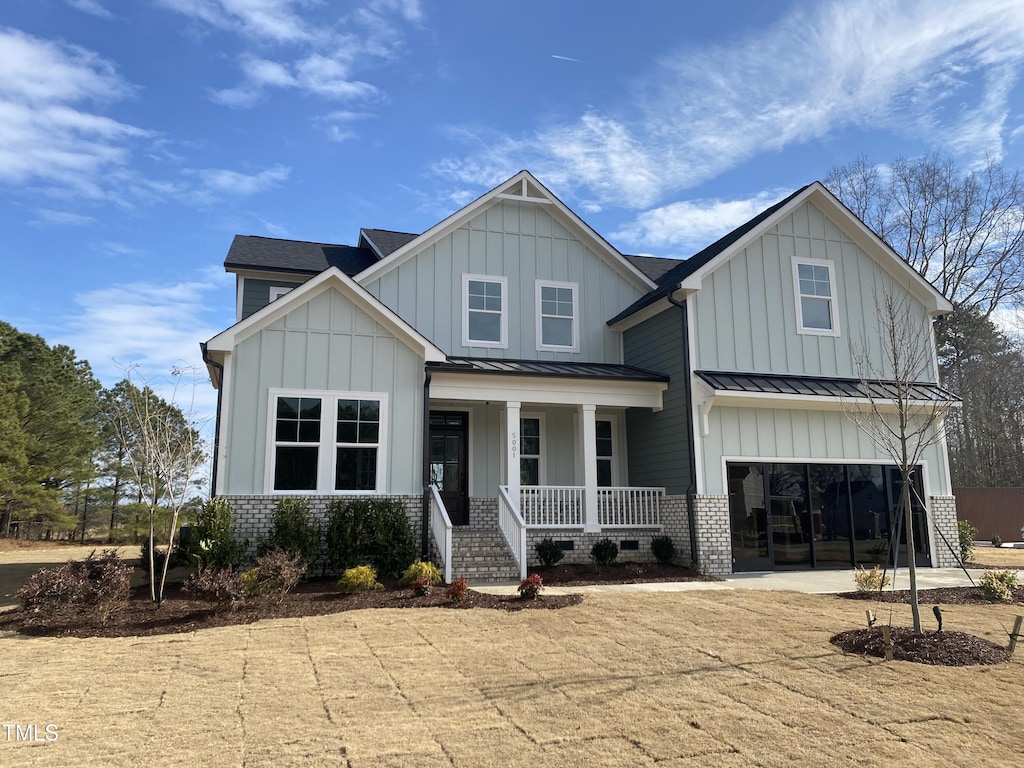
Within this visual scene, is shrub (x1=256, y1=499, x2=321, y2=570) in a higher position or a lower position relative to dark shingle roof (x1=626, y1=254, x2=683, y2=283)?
lower

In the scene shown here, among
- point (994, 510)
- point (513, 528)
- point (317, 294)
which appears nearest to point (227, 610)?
point (513, 528)

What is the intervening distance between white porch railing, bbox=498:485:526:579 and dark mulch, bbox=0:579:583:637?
2098mm

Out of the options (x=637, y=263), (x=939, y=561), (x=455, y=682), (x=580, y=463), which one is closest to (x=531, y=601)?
(x=455, y=682)

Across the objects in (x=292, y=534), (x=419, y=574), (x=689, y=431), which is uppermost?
(x=689, y=431)

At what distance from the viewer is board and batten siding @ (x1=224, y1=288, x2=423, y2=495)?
40.6 feet

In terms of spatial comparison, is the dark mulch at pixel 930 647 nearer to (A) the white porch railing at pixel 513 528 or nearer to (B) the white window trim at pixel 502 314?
(A) the white porch railing at pixel 513 528

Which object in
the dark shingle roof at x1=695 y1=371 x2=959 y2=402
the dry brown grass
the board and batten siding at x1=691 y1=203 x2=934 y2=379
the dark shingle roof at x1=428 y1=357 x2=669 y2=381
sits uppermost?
the board and batten siding at x1=691 y1=203 x2=934 y2=379

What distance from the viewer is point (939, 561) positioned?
50.0 ft

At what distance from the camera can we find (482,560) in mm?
12844

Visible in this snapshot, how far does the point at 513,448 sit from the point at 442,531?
2.53 metres

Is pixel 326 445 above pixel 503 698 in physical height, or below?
above

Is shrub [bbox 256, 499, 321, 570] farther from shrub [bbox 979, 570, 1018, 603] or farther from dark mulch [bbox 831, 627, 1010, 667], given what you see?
shrub [bbox 979, 570, 1018, 603]

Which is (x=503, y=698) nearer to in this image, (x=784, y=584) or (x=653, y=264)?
(x=784, y=584)

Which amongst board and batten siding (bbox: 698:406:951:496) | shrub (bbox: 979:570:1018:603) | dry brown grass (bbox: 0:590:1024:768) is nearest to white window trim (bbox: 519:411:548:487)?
board and batten siding (bbox: 698:406:951:496)
